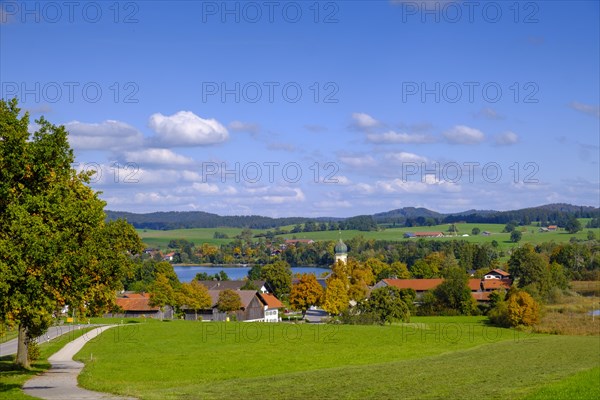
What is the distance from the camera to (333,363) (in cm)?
4581

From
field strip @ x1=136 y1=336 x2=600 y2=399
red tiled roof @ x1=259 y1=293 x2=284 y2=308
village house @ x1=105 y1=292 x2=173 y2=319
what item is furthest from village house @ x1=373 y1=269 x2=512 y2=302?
field strip @ x1=136 y1=336 x2=600 y2=399

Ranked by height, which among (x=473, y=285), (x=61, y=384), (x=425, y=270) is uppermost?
(x=61, y=384)

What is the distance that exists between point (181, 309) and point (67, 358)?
53475 mm

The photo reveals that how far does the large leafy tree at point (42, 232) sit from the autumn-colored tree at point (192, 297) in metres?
59.4

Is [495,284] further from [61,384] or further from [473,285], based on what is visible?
[61,384]

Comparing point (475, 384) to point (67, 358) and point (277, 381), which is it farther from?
point (67, 358)

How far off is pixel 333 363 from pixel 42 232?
25.3 meters

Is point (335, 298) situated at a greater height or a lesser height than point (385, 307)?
greater

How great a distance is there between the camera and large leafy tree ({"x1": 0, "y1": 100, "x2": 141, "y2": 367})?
987 inches

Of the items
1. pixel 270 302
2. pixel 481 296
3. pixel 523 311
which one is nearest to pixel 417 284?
pixel 481 296

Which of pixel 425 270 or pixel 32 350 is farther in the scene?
pixel 425 270

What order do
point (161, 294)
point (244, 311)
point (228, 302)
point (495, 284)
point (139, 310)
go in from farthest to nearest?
point (495, 284) < point (244, 311) < point (139, 310) < point (228, 302) < point (161, 294)

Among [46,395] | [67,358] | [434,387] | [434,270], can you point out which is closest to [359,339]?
[67,358]

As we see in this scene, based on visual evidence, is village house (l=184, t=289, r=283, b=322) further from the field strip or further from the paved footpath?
the paved footpath
